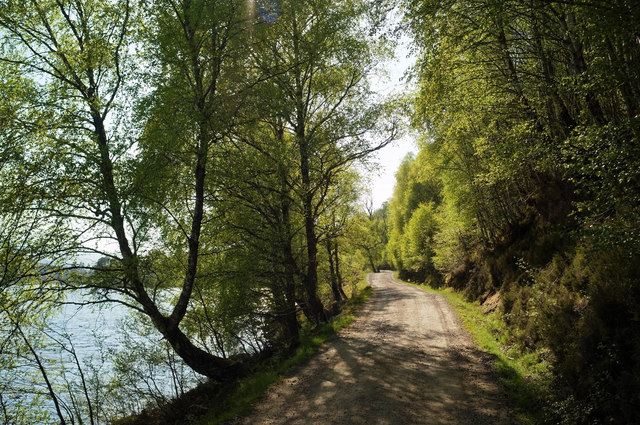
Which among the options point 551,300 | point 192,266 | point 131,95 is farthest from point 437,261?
point 131,95

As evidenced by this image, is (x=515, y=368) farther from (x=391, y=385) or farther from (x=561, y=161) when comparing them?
(x=561, y=161)

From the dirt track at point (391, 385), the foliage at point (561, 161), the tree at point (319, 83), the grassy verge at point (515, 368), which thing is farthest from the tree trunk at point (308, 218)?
the grassy verge at point (515, 368)

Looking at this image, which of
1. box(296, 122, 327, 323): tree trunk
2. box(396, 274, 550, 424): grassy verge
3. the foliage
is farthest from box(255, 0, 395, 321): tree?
box(396, 274, 550, 424): grassy verge

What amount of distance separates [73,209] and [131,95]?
12.0 ft

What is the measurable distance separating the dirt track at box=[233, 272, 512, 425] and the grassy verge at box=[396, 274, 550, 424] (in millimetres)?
306

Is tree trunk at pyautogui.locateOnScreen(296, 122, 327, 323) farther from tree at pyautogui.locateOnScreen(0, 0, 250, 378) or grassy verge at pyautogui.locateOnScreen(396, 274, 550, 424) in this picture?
grassy verge at pyautogui.locateOnScreen(396, 274, 550, 424)

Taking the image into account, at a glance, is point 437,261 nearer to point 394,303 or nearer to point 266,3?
point 394,303

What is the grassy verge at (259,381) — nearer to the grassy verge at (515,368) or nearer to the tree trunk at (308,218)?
the tree trunk at (308,218)

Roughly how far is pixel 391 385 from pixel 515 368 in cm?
310

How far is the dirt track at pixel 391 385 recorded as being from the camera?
7.32 metres

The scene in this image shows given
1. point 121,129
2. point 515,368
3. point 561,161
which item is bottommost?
point 515,368

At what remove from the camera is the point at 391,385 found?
8.84 meters

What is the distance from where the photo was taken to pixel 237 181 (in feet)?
41.3

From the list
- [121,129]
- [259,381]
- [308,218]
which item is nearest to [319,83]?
[308,218]
